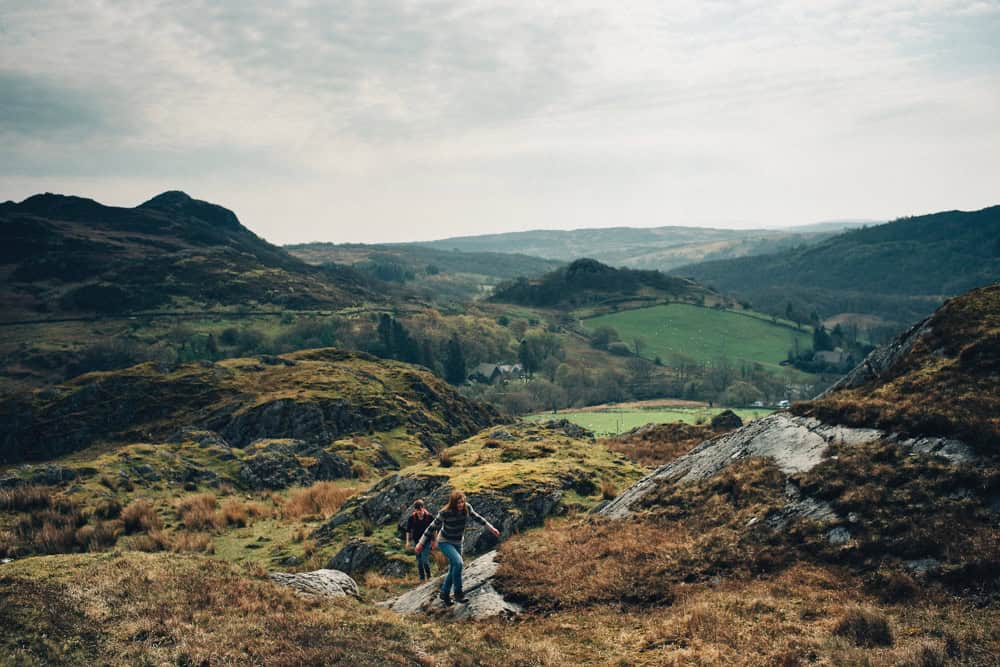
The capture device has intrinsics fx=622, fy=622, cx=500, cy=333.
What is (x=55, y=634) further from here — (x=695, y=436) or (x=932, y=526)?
(x=695, y=436)

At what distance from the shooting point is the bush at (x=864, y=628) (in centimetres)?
1277

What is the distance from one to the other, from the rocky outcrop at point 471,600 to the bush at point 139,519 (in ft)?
60.0

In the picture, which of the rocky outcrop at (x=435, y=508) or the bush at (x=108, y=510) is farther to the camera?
the bush at (x=108, y=510)

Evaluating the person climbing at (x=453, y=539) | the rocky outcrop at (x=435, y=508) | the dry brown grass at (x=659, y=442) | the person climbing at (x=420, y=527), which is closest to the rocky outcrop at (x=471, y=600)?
the person climbing at (x=453, y=539)

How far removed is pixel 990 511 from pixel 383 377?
75.6 meters

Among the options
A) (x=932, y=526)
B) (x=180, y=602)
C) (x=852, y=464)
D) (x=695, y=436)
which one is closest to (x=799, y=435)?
(x=852, y=464)

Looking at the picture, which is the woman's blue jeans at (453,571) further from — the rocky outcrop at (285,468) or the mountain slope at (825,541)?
the rocky outcrop at (285,468)

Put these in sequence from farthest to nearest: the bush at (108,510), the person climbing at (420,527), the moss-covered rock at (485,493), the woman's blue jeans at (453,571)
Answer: the bush at (108,510)
the moss-covered rock at (485,493)
the person climbing at (420,527)
the woman's blue jeans at (453,571)

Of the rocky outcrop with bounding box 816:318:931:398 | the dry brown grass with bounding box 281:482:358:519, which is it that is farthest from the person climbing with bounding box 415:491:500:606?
the dry brown grass with bounding box 281:482:358:519

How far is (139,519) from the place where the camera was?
105 feet

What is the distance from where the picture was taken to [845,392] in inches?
1008

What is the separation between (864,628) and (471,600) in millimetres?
9750

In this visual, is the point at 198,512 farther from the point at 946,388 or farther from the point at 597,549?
the point at 946,388

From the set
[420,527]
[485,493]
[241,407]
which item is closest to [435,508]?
[485,493]
